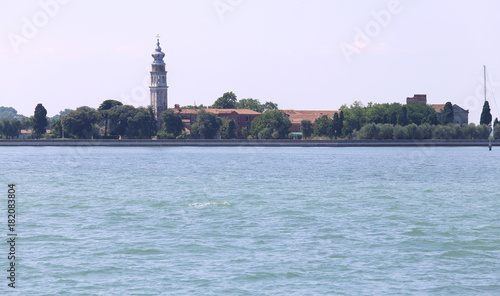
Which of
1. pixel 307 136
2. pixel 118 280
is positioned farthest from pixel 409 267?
pixel 307 136

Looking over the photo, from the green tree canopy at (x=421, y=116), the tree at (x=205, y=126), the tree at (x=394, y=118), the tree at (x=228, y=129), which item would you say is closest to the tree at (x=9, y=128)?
the tree at (x=205, y=126)

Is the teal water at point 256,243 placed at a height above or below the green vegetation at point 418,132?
below

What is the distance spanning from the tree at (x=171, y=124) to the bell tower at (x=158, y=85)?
80.6 feet

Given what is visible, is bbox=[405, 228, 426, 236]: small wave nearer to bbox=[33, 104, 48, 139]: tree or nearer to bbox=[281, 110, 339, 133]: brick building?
bbox=[33, 104, 48, 139]: tree

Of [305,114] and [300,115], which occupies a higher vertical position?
[305,114]

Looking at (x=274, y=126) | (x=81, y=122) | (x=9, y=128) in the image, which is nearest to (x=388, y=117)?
(x=274, y=126)

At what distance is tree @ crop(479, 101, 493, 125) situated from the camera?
146625mm

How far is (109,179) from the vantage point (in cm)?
4978

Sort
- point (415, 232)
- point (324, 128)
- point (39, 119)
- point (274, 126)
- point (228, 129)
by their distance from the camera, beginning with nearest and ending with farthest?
point (415, 232) → point (39, 119) → point (274, 126) → point (228, 129) → point (324, 128)

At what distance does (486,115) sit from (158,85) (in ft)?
229

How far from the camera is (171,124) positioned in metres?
143

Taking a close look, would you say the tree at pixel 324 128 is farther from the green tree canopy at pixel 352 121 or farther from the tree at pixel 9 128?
the tree at pixel 9 128

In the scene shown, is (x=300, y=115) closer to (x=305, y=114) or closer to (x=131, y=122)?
(x=305, y=114)

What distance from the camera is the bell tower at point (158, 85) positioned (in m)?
171
